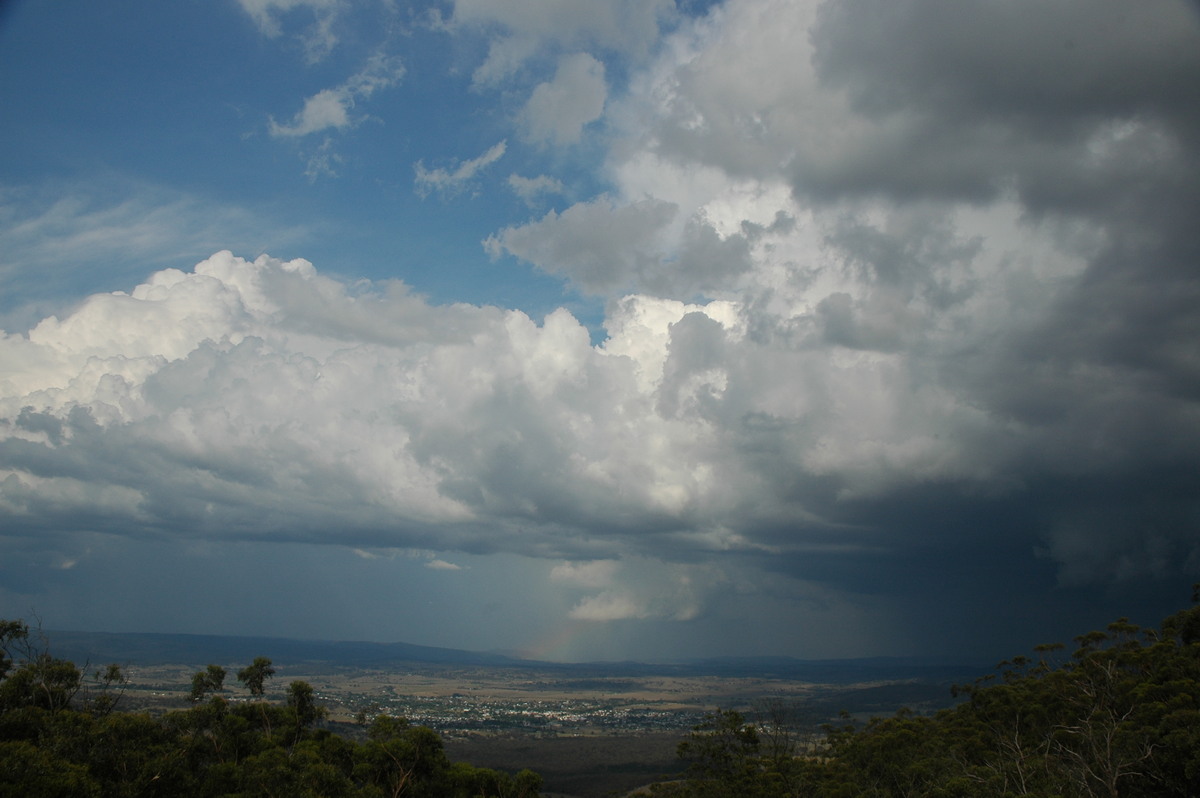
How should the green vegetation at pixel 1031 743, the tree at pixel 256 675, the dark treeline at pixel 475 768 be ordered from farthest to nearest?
the tree at pixel 256 675 < the green vegetation at pixel 1031 743 < the dark treeline at pixel 475 768

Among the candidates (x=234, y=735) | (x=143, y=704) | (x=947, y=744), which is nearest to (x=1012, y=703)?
(x=947, y=744)

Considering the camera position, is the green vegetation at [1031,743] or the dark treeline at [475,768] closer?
the dark treeline at [475,768]

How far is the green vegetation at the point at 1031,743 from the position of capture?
39688mm

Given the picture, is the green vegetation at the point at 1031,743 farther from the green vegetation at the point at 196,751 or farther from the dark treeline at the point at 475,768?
the green vegetation at the point at 196,751

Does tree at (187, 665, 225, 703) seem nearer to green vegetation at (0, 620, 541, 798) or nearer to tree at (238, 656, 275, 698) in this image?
green vegetation at (0, 620, 541, 798)

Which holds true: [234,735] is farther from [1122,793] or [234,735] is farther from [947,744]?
[947,744]

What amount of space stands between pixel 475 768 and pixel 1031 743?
48.3 metres

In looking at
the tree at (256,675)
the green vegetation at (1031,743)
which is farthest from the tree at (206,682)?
the green vegetation at (1031,743)

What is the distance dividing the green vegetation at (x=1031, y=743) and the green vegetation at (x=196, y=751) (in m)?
27.4

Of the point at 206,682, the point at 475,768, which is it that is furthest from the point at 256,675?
the point at 475,768

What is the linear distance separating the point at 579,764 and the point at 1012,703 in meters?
98.4

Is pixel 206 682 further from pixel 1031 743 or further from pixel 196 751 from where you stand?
pixel 1031 743

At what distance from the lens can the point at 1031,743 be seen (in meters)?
63.0

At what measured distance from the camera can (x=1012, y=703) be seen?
70.6m
